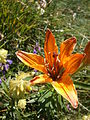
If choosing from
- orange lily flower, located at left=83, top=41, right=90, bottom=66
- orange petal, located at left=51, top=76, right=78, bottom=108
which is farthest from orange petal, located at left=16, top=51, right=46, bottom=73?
orange lily flower, located at left=83, top=41, right=90, bottom=66

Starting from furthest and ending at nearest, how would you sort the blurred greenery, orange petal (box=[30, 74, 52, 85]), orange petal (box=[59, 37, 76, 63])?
the blurred greenery → orange petal (box=[59, 37, 76, 63]) → orange petal (box=[30, 74, 52, 85])

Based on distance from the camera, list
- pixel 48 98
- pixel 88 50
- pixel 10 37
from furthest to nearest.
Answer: pixel 10 37 → pixel 48 98 → pixel 88 50

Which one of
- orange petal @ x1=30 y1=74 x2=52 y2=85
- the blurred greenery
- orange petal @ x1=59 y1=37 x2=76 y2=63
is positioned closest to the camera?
orange petal @ x1=30 y1=74 x2=52 y2=85

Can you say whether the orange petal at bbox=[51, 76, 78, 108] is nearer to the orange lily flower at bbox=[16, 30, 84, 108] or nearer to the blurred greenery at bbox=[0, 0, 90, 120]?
the orange lily flower at bbox=[16, 30, 84, 108]

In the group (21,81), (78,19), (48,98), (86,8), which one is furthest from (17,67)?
(86,8)

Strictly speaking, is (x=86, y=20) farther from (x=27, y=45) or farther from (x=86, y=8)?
(x=27, y=45)

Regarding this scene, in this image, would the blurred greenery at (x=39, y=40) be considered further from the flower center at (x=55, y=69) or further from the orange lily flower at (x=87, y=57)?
the orange lily flower at (x=87, y=57)
